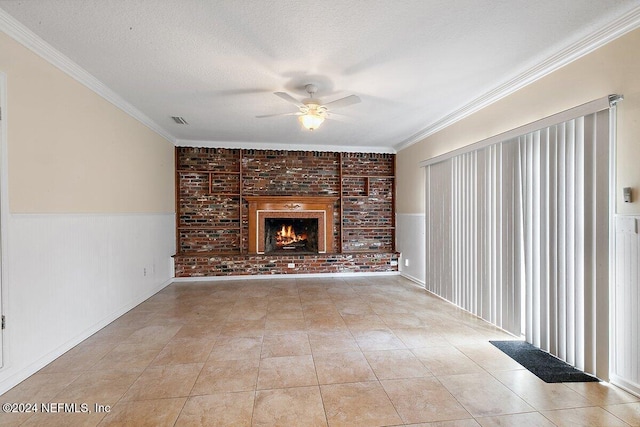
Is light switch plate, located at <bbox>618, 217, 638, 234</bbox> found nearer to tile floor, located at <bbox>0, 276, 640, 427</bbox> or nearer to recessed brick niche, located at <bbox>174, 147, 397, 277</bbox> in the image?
tile floor, located at <bbox>0, 276, 640, 427</bbox>

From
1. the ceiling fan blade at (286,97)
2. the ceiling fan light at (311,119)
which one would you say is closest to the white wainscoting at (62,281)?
the ceiling fan blade at (286,97)

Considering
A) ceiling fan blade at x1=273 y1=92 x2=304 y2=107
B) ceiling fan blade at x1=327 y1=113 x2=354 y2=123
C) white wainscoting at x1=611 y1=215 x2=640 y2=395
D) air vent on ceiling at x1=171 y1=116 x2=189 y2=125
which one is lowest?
white wainscoting at x1=611 y1=215 x2=640 y2=395

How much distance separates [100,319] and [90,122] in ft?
6.72

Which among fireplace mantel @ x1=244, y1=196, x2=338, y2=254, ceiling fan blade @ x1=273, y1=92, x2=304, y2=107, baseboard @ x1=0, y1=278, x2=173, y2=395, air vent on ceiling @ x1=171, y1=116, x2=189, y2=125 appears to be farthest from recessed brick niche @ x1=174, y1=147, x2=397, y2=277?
ceiling fan blade @ x1=273, y1=92, x2=304, y2=107

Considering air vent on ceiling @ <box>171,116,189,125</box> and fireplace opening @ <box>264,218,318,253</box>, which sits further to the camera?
fireplace opening @ <box>264,218,318,253</box>

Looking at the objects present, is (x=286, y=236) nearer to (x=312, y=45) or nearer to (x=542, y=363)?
(x=312, y=45)

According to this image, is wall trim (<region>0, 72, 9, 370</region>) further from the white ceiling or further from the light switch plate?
the light switch plate

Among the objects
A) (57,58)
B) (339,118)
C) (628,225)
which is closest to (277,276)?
(339,118)

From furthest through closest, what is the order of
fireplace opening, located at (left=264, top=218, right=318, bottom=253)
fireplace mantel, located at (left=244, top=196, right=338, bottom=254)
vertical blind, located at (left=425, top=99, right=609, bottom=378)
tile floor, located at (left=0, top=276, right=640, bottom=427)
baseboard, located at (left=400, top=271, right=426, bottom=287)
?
fireplace opening, located at (left=264, top=218, right=318, bottom=253), fireplace mantel, located at (left=244, top=196, right=338, bottom=254), baseboard, located at (left=400, top=271, right=426, bottom=287), vertical blind, located at (left=425, top=99, right=609, bottom=378), tile floor, located at (left=0, top=276, right=640, bottom=427)

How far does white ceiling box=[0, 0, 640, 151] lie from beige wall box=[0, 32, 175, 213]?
0.85 feet

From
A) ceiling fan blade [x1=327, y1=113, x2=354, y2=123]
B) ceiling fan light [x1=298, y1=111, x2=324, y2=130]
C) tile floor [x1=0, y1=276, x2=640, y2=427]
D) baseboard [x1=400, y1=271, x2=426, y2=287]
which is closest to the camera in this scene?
tile floor [x1=0, y1=276, x2=640, y2=427]

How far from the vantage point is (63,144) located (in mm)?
2445

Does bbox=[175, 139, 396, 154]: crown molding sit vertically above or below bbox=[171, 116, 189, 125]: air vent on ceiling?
below

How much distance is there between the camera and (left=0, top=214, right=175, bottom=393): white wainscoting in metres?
2.01
